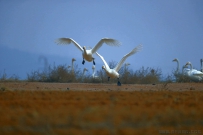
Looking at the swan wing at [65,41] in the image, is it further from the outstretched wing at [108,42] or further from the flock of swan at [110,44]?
the outstretched wing at [108,42]

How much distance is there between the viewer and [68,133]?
5160mm

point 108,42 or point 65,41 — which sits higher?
point 65,41

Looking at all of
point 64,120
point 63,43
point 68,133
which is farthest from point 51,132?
point 63,43

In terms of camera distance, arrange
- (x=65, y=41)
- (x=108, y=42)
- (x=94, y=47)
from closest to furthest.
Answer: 1. (x=108, y=42)
2. (x=94, y=47)
3. (x=65, y=41)

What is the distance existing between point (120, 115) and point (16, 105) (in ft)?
9.18

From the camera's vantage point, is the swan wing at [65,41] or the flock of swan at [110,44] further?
the swan wing at [65,41]

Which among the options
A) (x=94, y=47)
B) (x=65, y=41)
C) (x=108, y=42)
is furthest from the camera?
(x=65, y=41)

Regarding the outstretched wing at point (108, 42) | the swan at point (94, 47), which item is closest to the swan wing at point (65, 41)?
the swan at point (94, 47)

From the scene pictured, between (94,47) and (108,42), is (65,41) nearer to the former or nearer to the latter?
(94,47)

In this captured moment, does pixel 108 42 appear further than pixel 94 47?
No

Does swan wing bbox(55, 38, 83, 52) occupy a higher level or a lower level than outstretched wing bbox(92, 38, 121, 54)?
higher

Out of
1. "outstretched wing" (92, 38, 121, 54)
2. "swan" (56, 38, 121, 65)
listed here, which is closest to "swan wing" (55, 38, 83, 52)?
"swan" (56, 38, 121, 65)

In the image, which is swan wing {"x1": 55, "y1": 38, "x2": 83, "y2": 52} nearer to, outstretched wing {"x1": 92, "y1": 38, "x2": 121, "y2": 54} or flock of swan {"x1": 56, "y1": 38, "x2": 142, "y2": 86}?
flock of swan {"x1": 56, "y1": 38, "x2": 142, "y2": 86}

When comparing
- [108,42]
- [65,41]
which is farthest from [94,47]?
[65,41]
